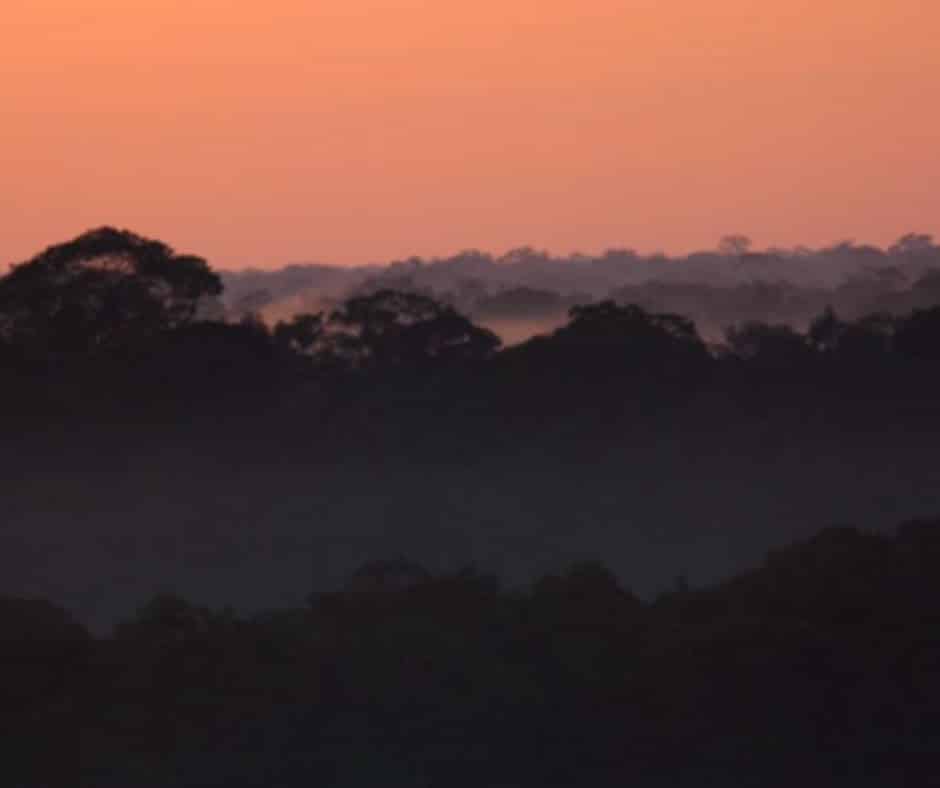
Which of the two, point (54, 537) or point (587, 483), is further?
point (587, 483)

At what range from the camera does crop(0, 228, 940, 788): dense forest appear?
17094 millimetres

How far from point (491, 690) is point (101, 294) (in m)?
22.8

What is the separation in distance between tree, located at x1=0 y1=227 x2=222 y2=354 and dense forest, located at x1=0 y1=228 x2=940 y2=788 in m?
0.05

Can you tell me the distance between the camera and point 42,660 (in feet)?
60.3

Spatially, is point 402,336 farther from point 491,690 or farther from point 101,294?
point 491,690

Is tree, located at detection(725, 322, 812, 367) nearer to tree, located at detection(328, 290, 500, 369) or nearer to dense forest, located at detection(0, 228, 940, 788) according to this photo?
dense forest, located at detection(0, 228, 940, 788)

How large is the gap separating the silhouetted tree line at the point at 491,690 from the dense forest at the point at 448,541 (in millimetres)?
33

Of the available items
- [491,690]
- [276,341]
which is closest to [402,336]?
A: [276,341]

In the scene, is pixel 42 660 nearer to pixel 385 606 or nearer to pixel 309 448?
pixel 385 606

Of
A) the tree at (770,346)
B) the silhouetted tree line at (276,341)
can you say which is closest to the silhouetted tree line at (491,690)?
A: the silhouetted tree line at (276,341)

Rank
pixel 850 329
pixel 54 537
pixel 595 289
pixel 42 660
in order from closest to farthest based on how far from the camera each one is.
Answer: pixel 42 660 < pixel 54 537 < pixel 850 329 < pixel 595 289

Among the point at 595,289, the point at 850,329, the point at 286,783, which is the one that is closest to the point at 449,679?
the point at 286,783

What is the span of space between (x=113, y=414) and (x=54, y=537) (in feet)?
16.8

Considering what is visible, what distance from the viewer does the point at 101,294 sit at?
128 ft
